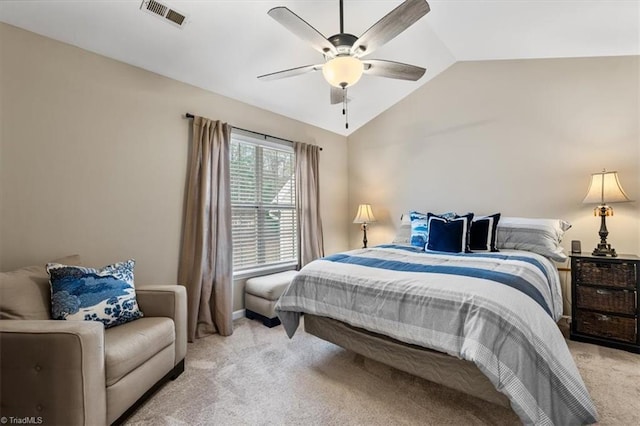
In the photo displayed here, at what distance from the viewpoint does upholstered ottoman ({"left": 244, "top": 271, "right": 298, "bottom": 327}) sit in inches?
121

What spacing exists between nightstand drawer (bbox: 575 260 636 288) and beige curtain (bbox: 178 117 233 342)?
11.1ft

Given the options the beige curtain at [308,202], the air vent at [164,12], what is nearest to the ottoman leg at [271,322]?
the beige curtain at [308,202]

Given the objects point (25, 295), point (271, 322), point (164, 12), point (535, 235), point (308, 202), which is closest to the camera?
point (25, 295)

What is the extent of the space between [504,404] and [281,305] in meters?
1.60

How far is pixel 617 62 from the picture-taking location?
285 centimetres

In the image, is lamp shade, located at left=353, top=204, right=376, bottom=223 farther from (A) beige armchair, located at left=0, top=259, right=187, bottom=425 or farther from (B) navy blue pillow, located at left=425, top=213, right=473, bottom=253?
(A) beige armchair, located at left=0, top=259, right=187, bottom=425

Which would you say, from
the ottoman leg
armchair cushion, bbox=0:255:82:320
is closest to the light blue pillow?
the ottoman leg

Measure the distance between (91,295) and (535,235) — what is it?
3754 millimetres

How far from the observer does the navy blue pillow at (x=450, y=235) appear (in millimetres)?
2903

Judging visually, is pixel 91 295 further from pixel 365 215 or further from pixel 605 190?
pixel 605 190

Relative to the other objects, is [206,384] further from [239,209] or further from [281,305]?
[239,209]

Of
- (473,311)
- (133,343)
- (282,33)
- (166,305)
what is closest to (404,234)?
(473,311)

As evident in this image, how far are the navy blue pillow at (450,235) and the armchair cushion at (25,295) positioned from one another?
10.2 ft

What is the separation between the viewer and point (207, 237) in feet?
9.73
